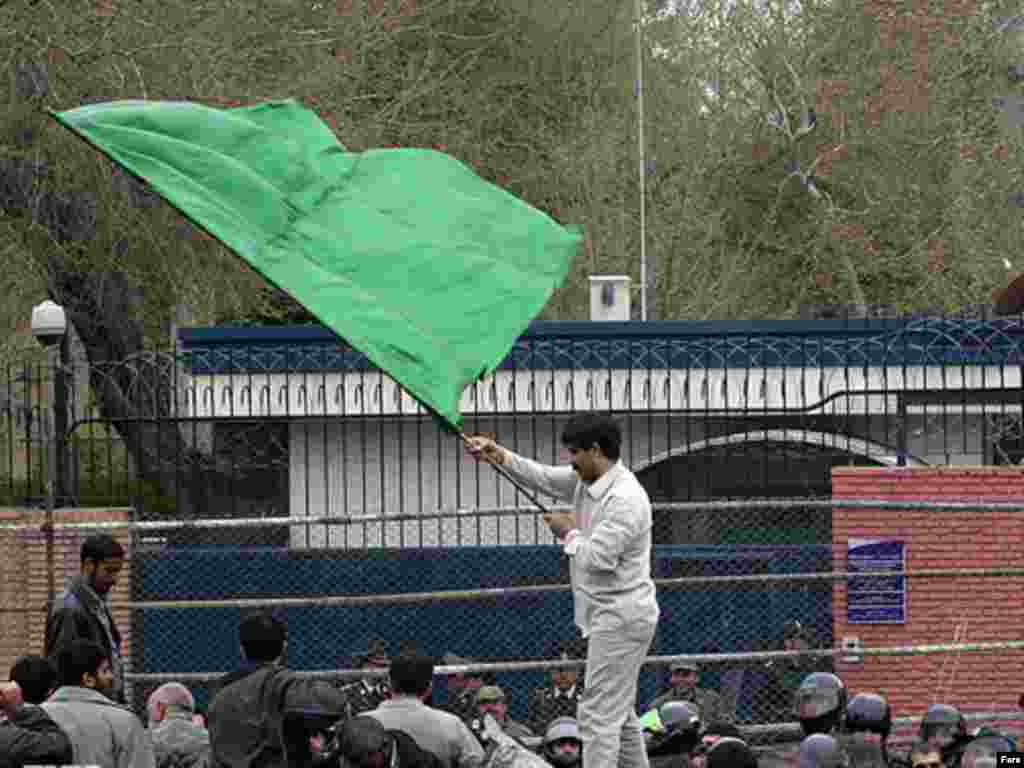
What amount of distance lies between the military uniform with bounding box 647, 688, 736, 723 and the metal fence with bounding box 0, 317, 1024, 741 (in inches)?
6.7

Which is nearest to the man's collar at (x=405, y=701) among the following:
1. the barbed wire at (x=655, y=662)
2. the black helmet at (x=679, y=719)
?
the black helmet at (x=679, y=719)

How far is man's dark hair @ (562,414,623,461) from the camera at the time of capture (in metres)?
10.4

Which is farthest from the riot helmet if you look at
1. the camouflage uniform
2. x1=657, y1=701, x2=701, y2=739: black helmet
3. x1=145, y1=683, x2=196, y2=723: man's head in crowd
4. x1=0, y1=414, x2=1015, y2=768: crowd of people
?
the camouflage uniform

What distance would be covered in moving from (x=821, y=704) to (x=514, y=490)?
688 cm

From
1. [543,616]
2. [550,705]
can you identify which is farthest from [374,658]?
[543,616]

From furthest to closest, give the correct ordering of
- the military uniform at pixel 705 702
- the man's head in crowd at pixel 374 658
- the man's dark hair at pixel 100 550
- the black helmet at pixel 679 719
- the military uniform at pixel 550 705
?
the man's head in crowd at pixel 374 658
the military uniform at pixel 550 705
the military uniform at pixel 705 702
the black helmet at pixel 679 719
the man's dark hair at pixel 100 550

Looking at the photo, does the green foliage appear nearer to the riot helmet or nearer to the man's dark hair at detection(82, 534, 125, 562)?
the riot helmet

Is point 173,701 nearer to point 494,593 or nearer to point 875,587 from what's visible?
point 494,593

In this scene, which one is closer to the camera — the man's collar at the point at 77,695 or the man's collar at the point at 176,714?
the man's collar at the point at 77,695

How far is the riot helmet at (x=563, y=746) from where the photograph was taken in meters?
12.8

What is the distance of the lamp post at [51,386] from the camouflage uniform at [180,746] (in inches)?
132

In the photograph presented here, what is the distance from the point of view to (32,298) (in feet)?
80.1

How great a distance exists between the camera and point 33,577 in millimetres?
15266

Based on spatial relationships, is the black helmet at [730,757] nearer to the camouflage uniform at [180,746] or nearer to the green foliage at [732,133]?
the camouflage uniform at [180,746]
